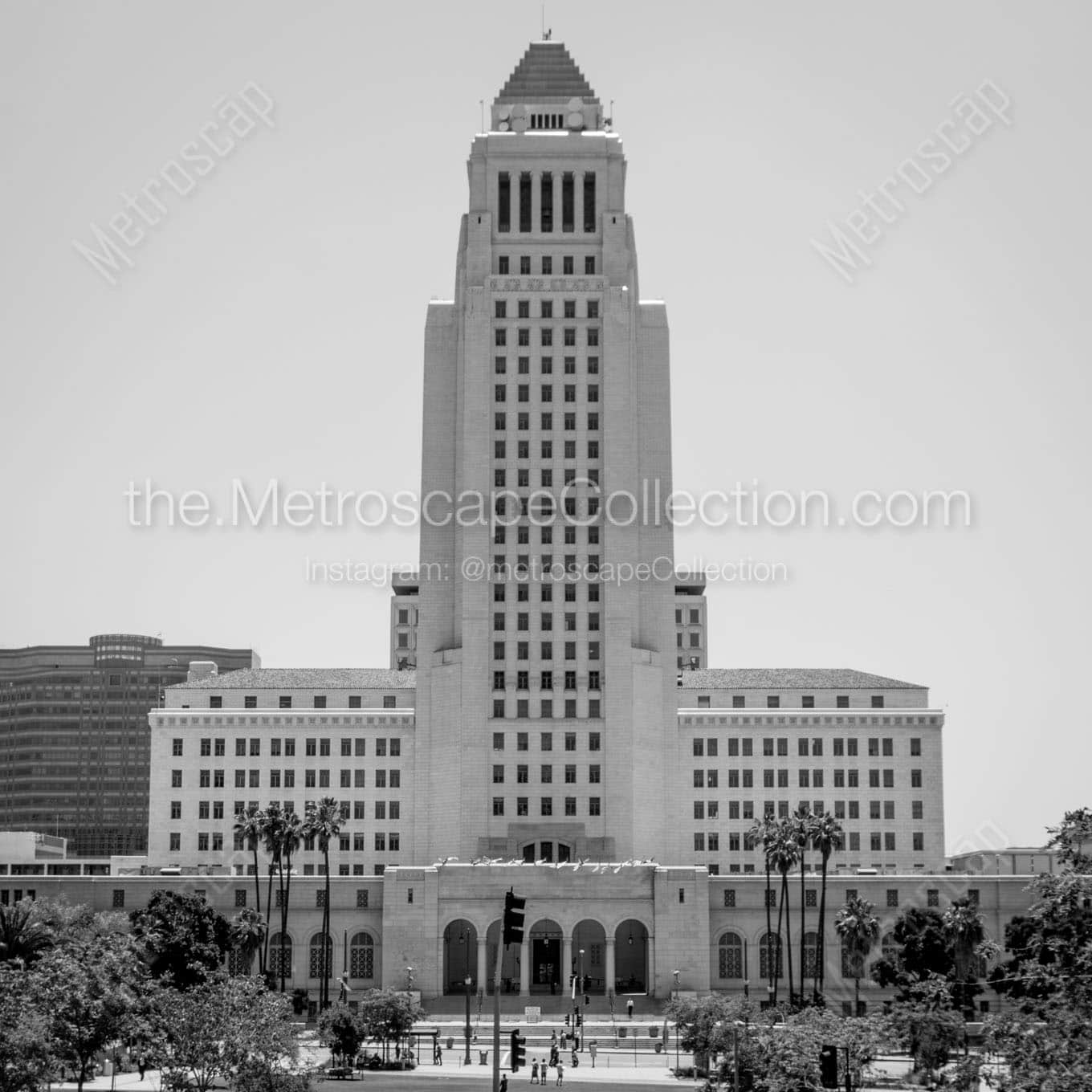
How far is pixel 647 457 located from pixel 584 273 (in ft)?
59.6

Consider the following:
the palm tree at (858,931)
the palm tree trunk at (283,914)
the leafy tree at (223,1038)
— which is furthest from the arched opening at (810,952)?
the leafy tree at (223,1038)

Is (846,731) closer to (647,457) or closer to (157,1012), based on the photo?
(647,457)

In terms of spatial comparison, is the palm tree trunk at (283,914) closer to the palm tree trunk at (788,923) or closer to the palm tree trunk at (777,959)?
the palm tree trunk at (777,959)

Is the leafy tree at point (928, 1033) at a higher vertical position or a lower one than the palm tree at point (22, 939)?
lower

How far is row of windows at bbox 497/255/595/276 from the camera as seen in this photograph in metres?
167

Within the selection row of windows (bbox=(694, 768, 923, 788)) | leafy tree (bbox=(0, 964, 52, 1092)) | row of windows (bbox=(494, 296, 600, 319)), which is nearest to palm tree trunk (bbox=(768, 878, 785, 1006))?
row of windows (bbox=(694, 768, 923, 788))

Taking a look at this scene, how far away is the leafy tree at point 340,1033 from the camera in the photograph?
10275 centimetres

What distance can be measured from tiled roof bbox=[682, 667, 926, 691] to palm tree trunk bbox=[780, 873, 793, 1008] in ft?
84.0

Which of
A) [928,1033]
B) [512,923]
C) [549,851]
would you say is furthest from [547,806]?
[512,923]

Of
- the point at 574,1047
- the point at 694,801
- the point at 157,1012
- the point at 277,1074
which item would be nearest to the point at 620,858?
the point at 694,801

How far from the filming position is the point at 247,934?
429ft

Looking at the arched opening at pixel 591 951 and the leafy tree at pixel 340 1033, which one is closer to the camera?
the leafy tree at pixel 340 1033

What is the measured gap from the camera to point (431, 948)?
477ft

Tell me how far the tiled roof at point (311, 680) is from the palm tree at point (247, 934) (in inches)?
1484
